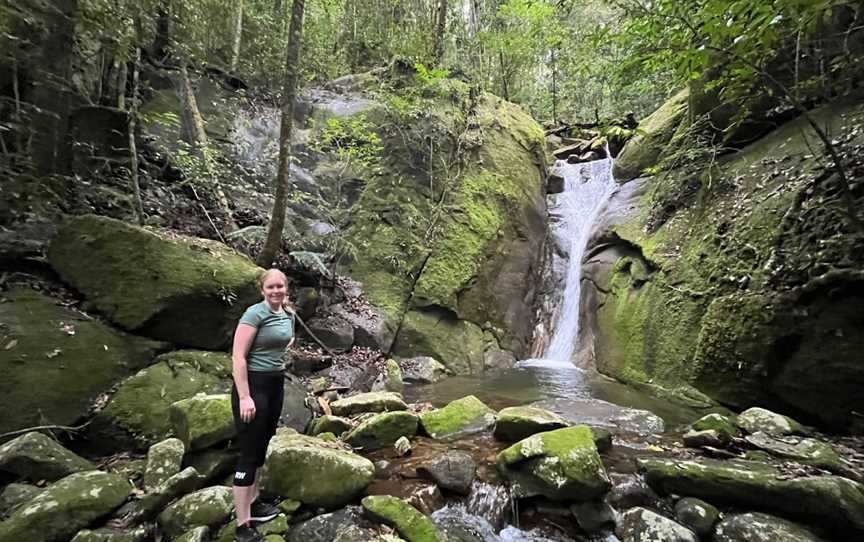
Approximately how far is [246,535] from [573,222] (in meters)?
12.9

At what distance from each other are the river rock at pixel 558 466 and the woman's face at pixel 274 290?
2.62 m

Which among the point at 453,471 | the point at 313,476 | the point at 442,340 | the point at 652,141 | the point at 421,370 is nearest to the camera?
the point at 313,476

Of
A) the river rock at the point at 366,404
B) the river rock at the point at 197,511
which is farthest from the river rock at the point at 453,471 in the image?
the river rock at the point at 197,511

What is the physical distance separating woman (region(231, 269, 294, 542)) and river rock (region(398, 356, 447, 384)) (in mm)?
5287

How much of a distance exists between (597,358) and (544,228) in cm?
510

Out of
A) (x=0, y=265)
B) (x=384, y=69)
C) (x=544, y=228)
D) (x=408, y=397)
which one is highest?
(x=384, y=69)

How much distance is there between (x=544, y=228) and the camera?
13492mm

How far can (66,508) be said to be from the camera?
315cm

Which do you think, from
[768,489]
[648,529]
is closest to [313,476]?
[648,529]

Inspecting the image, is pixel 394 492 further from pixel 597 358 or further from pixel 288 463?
pixel 597 358

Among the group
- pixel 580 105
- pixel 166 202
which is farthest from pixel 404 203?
pixel 580 105

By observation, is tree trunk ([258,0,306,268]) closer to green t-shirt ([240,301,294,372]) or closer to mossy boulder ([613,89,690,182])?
green t-shirt ([240,301,294,372])

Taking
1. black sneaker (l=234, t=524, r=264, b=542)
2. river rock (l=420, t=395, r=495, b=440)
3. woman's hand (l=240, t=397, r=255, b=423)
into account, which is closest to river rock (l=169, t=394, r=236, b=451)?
woman's hand (l=240, t=397, r=255, b=423)

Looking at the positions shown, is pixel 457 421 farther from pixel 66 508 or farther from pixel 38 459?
pixel 38 459
